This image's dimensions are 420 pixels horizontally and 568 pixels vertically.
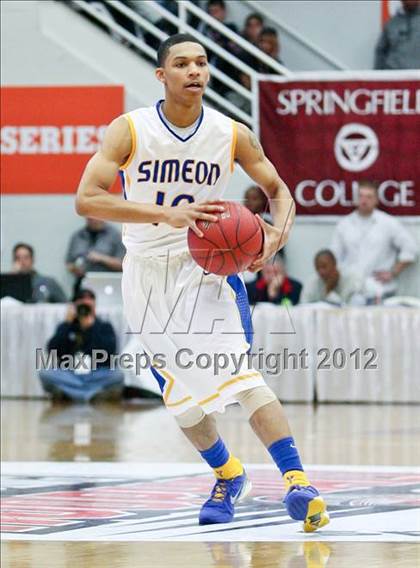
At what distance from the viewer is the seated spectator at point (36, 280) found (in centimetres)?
1384

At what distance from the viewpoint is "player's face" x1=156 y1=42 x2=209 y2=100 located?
18.9 feet

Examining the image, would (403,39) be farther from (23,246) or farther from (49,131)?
(23,246)

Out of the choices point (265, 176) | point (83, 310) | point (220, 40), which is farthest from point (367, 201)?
point (265, 176)

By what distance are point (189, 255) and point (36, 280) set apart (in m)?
8.10

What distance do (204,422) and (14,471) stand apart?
2292 mm

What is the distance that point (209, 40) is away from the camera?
595 inches

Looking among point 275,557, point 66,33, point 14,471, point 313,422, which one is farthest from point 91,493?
point 66,33

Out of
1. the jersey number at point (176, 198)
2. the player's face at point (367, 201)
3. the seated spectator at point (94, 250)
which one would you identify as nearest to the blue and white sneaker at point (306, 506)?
the jersey number at point (176, 198)

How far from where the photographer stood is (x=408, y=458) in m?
8.67

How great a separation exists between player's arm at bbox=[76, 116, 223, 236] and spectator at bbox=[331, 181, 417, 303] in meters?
7.81

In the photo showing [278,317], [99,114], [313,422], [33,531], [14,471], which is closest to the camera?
[33,531]

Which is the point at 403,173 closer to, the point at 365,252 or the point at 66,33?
the point at 365,252

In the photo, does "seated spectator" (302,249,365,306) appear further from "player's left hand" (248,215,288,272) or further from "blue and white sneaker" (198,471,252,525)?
"player's left hand" (248,215,288,272)

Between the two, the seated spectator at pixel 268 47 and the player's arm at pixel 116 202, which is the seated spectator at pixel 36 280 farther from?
the player's arm at pixel 116 202
